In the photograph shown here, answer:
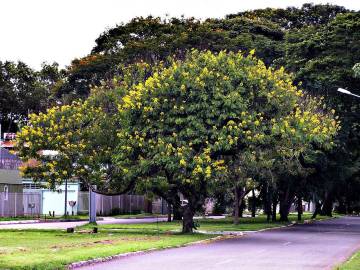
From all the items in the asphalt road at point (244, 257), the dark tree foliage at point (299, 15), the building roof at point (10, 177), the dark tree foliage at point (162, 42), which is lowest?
the asphalt road at point (244, 257)

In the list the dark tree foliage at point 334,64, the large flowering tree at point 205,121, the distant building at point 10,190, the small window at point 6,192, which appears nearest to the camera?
the large flowering tree at point 205,121

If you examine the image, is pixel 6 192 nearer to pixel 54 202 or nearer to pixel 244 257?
pixel 54 202

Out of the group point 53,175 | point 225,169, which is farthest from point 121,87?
point 225,169

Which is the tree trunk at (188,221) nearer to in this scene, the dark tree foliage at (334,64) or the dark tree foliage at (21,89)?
the dark tree foliage at (334,64)

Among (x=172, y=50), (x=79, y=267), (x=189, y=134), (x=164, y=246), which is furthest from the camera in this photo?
(x=172, y=50)

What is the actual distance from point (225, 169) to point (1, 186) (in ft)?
88.3

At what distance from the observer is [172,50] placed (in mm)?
52656

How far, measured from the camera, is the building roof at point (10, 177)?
179ft

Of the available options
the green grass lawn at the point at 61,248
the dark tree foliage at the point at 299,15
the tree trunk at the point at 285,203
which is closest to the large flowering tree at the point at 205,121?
the green grass lawn at the point at 61,248

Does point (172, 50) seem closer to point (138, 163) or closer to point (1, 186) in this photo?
point (1, 186)

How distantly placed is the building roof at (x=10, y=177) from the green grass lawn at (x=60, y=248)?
23893mm

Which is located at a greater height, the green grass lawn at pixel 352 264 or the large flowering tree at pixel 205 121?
the large flowering tree at pixel 205 121

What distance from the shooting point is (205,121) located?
3306 centimetres

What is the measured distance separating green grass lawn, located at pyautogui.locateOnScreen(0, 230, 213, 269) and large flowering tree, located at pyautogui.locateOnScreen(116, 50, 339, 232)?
11.4ft
